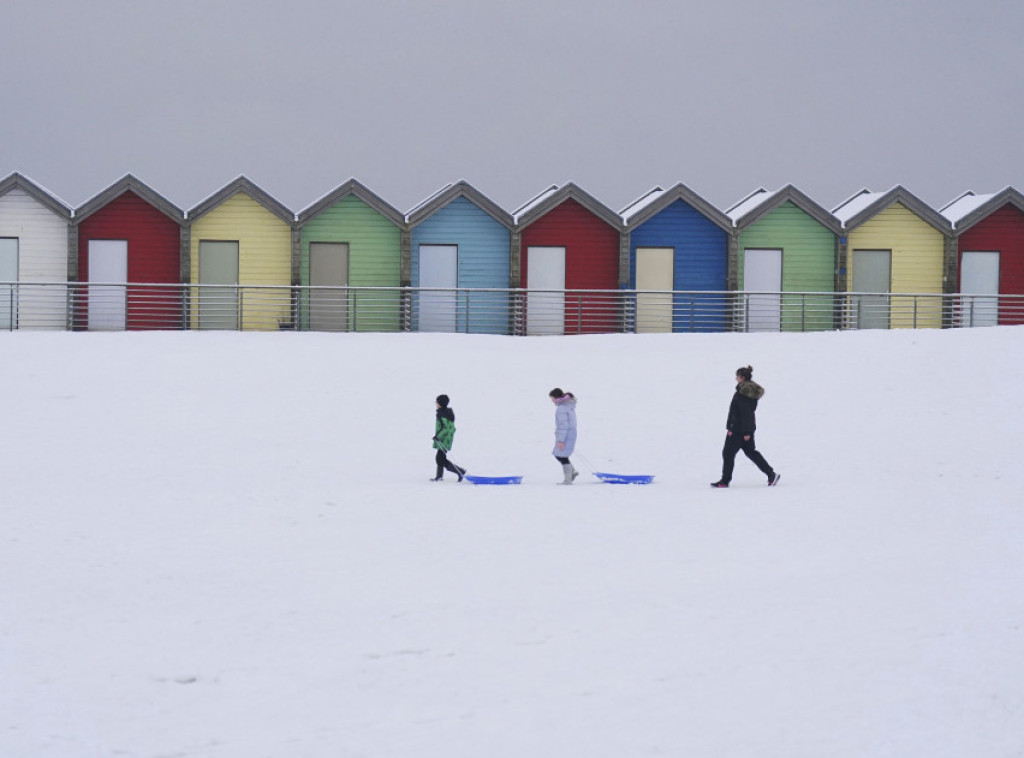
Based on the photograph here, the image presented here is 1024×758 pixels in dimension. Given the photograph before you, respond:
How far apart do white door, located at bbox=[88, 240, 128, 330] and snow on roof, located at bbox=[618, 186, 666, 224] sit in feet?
40.2

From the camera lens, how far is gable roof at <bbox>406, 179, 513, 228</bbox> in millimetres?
35344

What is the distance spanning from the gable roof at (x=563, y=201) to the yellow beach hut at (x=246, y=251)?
5683mm

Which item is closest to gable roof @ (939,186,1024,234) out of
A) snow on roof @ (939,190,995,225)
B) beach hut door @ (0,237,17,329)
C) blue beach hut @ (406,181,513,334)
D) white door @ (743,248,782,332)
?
snow on roof @ (939,190,995,225)

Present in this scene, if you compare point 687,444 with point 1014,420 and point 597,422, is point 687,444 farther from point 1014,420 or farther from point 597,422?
point 1014,420

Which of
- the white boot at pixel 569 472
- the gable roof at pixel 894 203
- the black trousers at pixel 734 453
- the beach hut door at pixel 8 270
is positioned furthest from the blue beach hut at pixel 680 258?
the black trousers at pixel 734 453

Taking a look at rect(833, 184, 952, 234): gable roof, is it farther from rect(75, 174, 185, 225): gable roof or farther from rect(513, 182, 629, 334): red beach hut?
rect(75, 174, 185, 225): gable roof

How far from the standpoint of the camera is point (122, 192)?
114 feet

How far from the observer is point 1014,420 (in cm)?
2205

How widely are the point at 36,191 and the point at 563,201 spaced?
1258cm

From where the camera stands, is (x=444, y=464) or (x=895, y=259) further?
(x=895, y=259)

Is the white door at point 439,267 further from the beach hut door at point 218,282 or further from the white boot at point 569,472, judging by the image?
the white boot at point 569,472

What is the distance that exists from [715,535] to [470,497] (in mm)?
3929

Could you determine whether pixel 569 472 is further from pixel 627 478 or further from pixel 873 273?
pixel 873 273

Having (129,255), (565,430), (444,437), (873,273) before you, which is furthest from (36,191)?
(873,273)
